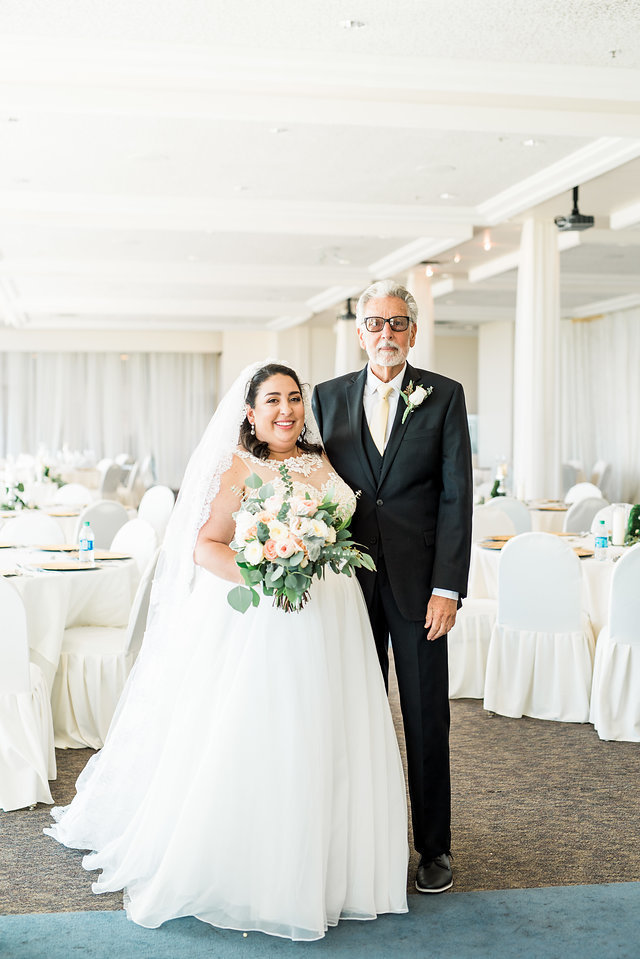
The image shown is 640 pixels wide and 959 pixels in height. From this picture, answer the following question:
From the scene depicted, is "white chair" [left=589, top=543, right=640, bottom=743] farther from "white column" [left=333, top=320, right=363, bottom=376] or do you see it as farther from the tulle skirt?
"white column" [left=333, top=320, right=363, bottom=376]

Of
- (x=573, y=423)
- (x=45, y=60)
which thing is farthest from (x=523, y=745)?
(x=573, y=423)

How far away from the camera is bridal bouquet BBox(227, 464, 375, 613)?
2818 mm

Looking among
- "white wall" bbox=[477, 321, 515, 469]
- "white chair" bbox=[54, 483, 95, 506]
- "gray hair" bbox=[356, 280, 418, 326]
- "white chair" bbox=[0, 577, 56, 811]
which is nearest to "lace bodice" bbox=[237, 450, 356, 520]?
"gray hair" bbox=[356, 280, 418, 326]

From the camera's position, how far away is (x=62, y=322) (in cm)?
2105

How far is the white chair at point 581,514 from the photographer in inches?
362

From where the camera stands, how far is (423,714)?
322 centimetres

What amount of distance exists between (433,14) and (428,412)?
335cm

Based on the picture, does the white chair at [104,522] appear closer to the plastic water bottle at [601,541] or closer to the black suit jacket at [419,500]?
the plastic water bottle at [601,541]

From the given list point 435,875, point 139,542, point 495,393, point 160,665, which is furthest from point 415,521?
point 495,393

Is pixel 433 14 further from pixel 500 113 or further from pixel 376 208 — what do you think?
pixel 376 208

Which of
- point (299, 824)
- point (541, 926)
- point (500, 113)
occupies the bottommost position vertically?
point (541, 926)

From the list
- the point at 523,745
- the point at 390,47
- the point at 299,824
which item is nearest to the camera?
the point at 299,824

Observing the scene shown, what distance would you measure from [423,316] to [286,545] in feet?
38.0

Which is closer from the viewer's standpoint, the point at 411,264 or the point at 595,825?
the point at 595,825
